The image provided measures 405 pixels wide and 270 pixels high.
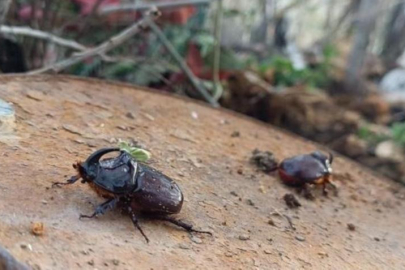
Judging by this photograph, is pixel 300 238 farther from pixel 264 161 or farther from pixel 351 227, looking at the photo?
pixel 264 161

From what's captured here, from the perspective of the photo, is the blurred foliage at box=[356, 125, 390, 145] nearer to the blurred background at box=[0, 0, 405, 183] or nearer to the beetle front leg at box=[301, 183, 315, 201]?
the blurred background at box=[0, 0, 405, 183]

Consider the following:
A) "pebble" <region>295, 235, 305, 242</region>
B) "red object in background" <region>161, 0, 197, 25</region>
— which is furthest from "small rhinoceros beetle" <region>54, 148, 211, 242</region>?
"red object in background" <region>161, 0, 197, 25</region>

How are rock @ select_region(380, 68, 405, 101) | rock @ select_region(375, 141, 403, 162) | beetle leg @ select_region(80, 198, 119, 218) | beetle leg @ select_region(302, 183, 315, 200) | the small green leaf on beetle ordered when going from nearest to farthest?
beetle leg @ select_region(80, 198, 119, 218) < the small green leaf on beetle < beetle leg @ select_region(302, 183, 315, 200) < rock @ select_region(375, 141, 403, 162) < rock @ select_region(380, 68, 405, 101)

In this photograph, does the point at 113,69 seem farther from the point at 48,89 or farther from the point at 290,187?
the point at 290,187

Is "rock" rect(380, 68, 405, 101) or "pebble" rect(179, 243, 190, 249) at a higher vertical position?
"rock" rect(380, 68, 405, 101)

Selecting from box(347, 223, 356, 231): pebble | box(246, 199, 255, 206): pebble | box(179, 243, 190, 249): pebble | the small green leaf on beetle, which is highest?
the small green leaf on beetle

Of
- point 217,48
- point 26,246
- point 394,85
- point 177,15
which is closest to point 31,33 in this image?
point 217,48

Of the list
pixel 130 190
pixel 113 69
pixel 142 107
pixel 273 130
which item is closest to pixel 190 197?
pixel 130 190
